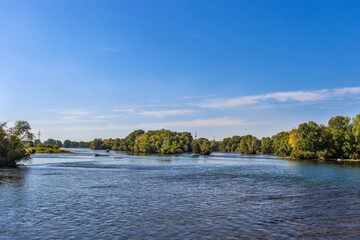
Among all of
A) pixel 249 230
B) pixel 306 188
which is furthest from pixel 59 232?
pixel 306 188

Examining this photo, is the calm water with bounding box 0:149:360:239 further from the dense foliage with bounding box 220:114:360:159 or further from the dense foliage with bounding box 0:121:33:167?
the dense foliage with bounding box 220:114:360:159

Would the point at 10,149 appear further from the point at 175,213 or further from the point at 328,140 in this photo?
the point at 328,140

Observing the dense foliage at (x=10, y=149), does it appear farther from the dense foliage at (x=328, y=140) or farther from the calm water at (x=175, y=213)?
the dense foliage at (x=328, y=140)

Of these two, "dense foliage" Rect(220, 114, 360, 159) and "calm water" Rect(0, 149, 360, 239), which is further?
"dense foliage" Rect(220, 114, 360, 159)

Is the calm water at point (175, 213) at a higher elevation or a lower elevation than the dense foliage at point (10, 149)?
lower

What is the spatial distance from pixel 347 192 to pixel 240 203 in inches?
733

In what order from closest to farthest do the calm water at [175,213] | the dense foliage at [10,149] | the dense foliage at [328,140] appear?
the calm water at [175,213], the dense foliage at [10,149], the dense foliage at [328,140]

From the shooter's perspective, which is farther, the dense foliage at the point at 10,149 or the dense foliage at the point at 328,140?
the dense foliage at the point at 328,140

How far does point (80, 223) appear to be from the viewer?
23.0 m

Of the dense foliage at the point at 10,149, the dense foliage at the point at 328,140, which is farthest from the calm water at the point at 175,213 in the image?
the dense foliage at the point at 328,140

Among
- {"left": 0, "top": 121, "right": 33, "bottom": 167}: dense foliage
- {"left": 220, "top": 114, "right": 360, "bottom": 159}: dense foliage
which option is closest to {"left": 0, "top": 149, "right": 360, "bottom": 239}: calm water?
{"left": 0, "top": 121, "right": 33, "bottom": 167}: dense foliage

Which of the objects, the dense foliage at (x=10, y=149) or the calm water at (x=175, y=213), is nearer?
the calm water at (x=175, y=213)

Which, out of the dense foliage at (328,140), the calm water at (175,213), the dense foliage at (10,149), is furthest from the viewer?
the dense foliage at (328,140)

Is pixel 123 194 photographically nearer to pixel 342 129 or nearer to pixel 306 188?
pixel 306 188
